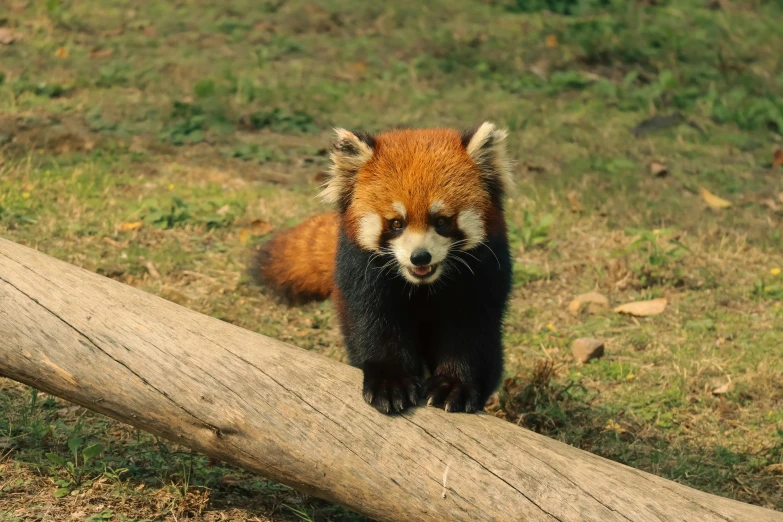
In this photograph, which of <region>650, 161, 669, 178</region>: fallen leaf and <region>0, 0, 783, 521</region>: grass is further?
<region>650, 161, 669, 178</region>: fallen leaf

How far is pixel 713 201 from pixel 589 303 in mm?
1760

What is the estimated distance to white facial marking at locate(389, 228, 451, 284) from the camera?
323 cm

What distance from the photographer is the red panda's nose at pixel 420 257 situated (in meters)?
3.21

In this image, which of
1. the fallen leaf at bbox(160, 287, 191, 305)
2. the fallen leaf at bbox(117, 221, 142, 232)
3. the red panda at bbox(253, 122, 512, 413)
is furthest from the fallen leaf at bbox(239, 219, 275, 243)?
the red panda at bbox(253, 122, 512, 413)

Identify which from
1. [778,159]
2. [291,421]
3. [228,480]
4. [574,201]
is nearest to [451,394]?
[291,421]

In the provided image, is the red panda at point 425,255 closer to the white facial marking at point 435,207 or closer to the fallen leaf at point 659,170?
the white facial marking at point 435,207

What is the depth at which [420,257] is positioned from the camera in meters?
3.21

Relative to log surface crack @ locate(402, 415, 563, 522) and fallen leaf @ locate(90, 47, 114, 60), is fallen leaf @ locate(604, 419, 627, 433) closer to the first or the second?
log surface crack @ locate(402, 415, 563, 522)

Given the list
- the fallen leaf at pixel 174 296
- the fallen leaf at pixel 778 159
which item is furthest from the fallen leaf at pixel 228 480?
the fallen leaf at pixel 778 159

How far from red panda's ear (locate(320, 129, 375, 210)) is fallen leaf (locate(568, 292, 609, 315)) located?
197 cm

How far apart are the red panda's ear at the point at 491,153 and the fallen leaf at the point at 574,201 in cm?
259

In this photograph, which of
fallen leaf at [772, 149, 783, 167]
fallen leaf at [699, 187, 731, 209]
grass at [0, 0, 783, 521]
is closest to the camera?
grass at [0, 0, 783, 521]

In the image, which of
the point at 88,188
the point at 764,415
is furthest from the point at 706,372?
the point at 88,188

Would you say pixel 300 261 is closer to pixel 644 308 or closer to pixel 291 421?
pixel 291 421
